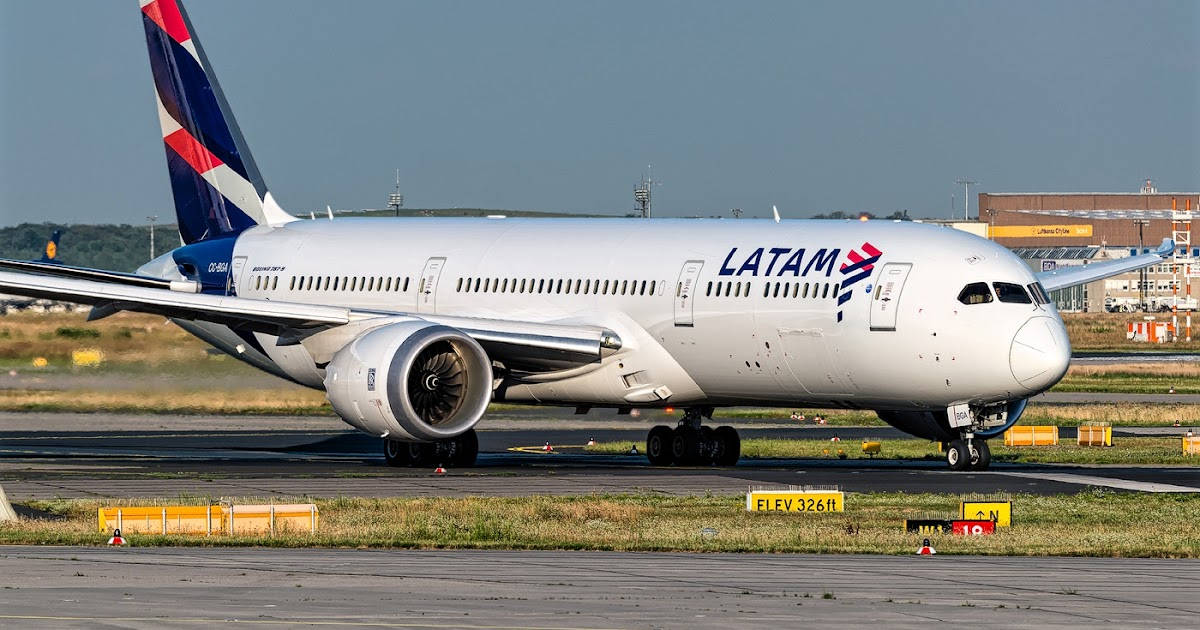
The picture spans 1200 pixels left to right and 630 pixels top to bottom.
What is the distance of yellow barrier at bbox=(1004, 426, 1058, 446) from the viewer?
144 feet

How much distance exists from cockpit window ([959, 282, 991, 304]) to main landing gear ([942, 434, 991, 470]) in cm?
267

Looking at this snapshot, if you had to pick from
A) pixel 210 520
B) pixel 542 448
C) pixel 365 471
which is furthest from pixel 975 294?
pixel 210 520

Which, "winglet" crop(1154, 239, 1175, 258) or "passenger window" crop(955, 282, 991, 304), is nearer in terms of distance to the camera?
"passenger window" crop(955, 282, 991, 304)

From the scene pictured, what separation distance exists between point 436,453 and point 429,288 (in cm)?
358

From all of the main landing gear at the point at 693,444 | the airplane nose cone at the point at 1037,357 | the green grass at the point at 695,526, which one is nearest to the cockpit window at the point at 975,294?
the airplane nose cone at the point at 1037,357

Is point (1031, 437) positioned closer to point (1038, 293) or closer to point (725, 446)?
point (725, 446)

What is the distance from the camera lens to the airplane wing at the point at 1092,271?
133 feet

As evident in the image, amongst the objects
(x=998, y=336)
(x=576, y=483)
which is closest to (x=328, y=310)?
(x=576, y=483)

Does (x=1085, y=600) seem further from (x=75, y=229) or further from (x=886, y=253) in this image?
(x=75, y=229)

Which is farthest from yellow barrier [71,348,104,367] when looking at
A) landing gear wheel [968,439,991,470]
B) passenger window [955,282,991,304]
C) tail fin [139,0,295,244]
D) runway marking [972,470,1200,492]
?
passenger window [955,282,991,304]

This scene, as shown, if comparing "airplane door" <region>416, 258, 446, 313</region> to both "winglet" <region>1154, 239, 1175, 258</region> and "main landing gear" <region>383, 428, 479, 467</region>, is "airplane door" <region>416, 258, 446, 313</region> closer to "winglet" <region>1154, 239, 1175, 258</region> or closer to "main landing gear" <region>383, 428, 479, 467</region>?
"main landing gear" <region>383, 428, 479, 467</region>

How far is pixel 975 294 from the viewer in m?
31.9

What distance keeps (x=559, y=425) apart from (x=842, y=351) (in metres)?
17.4

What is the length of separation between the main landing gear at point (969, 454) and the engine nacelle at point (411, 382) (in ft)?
25.9
